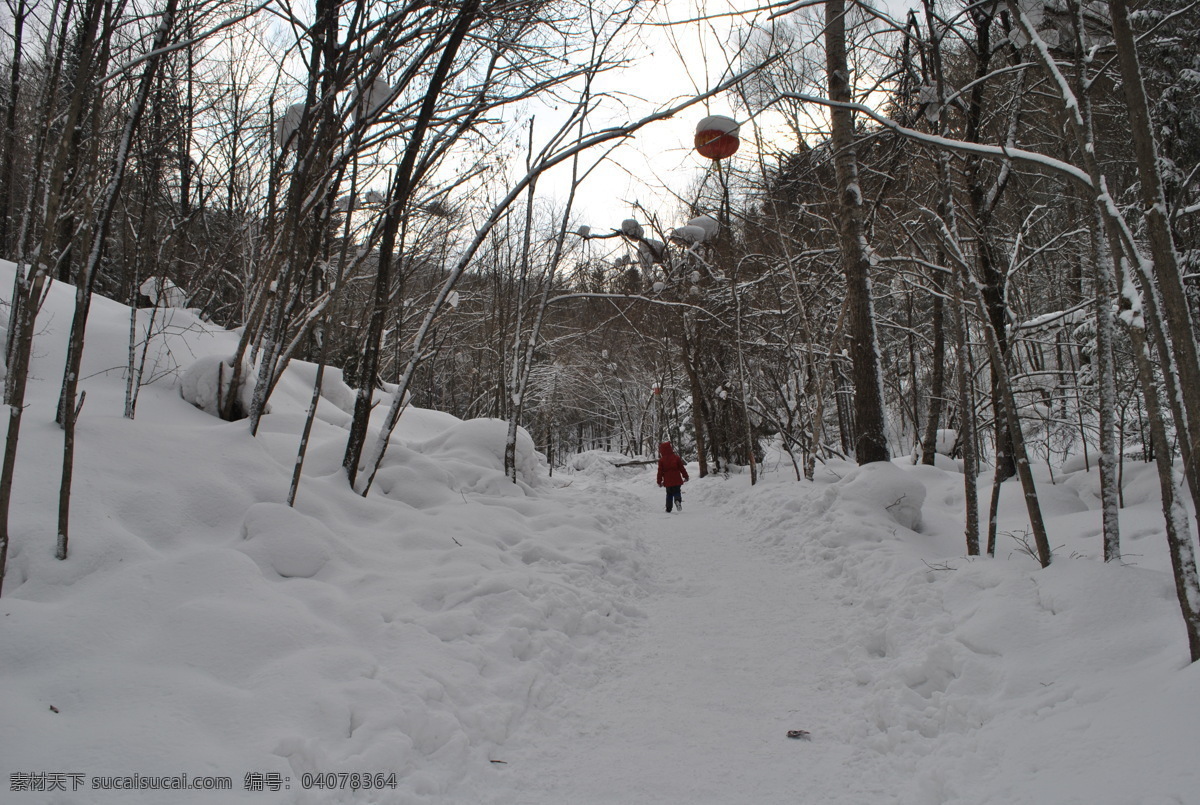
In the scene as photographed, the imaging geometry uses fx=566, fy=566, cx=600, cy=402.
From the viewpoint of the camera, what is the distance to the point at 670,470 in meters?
10.3

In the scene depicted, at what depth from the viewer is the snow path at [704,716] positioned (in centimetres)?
231

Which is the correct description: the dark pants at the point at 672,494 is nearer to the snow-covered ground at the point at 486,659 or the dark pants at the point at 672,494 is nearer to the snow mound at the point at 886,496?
the snow mound at the point at 886,496

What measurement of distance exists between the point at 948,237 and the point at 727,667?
3.26 m

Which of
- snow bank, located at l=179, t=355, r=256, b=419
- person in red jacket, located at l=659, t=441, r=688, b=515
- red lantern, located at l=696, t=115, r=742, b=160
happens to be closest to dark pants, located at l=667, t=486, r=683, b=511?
person in red jacket, located at l=659, t=441, r=688, b=515

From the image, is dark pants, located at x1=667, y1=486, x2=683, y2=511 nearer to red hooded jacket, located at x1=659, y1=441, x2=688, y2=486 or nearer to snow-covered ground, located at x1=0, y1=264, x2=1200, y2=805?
red hooded jacket, located at x1=659, y1=441, x2=688, y2=486

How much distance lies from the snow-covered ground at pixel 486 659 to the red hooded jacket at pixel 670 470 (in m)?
5.16

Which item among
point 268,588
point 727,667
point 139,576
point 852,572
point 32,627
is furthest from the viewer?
point 852,572

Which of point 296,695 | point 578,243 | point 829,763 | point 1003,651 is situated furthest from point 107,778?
point 578,243

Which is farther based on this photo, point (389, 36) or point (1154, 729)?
point (389, 36)

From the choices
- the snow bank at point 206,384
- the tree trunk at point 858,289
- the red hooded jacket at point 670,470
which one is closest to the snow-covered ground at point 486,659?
the snow bank at point 206,384

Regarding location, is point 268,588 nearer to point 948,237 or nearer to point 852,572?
point 852,572

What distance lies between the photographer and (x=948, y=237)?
3.94 meters

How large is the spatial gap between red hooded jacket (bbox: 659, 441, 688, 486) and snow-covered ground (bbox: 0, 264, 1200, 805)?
16.9ft

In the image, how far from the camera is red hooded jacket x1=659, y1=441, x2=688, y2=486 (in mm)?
10258
